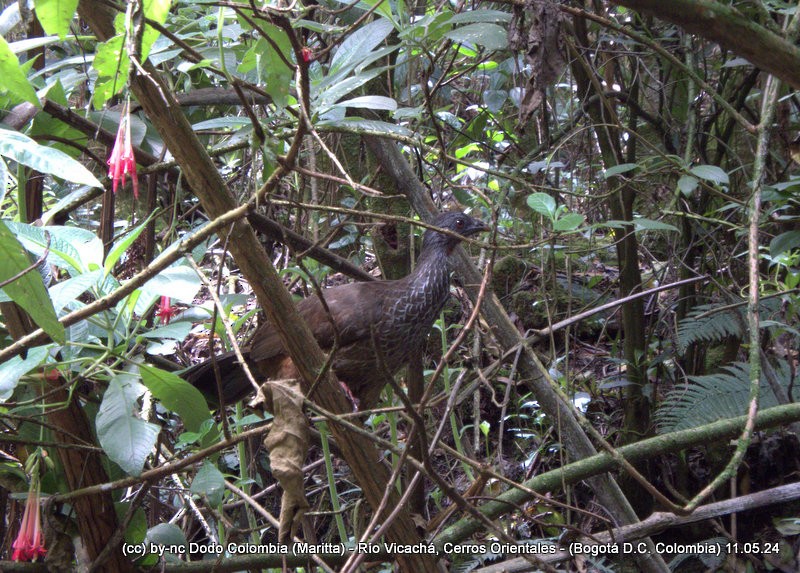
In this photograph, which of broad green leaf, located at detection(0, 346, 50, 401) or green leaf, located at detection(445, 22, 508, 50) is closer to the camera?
broad green leaf, located at detection(0, 346, 50, 401)

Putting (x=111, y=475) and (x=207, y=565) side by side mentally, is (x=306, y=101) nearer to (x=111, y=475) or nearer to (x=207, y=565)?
(x=111, y=475)

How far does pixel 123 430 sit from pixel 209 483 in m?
0.35

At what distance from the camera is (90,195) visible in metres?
2.04

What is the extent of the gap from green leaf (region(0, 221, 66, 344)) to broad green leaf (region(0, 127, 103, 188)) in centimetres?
10

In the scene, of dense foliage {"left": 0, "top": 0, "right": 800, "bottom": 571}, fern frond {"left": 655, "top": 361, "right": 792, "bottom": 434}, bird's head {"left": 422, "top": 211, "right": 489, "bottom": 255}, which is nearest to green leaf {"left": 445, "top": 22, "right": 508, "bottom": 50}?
dense foliage {"left": 0, "top": 0, "right": 800, "bottom": 571}

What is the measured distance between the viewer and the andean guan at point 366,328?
2.87 meters

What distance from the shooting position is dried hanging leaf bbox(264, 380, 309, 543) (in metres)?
1.32

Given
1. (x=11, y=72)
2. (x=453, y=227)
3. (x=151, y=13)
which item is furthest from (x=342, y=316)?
(x=11, y=72)

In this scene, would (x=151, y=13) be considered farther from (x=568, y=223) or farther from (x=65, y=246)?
(x=568, y=223)

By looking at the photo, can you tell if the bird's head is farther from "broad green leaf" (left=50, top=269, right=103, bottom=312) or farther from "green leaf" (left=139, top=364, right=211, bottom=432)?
"broad green leaf" (left=50, top=269, right=103, bottom=312)

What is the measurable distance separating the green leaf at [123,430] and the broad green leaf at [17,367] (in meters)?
0.16

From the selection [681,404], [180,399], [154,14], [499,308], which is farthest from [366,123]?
[681,404]

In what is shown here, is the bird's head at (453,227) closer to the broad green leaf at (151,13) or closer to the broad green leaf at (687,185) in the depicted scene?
Result: the broad green leaf at (687,185)

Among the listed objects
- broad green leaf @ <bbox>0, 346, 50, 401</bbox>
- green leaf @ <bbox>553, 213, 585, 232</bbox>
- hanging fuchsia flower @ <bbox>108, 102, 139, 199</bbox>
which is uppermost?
hanging fuchsia flower @ <bbox>108, 102, 139, 199</bbox>
